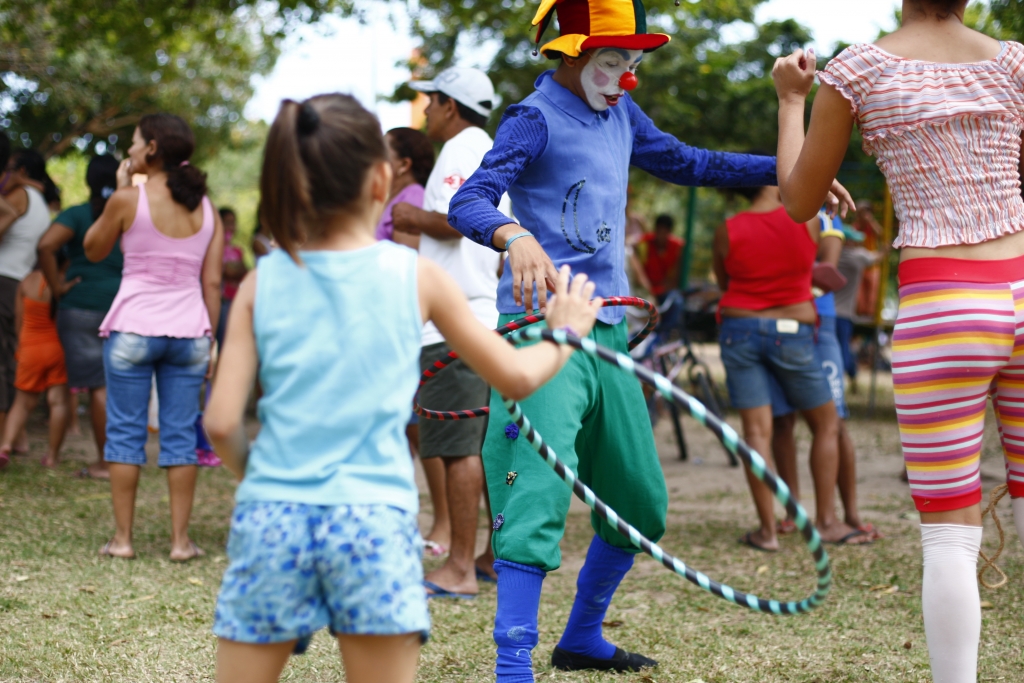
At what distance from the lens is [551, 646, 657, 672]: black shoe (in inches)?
140

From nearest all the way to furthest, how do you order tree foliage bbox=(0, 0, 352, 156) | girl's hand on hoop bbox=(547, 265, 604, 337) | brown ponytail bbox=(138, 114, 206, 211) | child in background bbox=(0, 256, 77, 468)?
girl's hand on hoop bbox=(547, 265, 604, 337), brown ponytail bbox=(138, 114, 206, 211), child in background bbox=(0, 256, 77, 468), tree foliage bbox=(0, 0, 352, 156)

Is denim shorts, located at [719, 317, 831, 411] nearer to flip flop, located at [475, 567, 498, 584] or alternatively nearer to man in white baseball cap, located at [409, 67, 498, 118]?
flip flop, located at [475, 567, 498, 584]

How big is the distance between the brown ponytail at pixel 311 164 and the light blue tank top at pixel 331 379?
0.09 meters

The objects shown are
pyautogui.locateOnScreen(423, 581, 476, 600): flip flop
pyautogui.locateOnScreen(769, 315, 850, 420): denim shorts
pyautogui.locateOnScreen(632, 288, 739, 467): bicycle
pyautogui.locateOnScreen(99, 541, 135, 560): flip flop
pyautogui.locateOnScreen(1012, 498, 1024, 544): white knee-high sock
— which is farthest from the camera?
pyautogui.locateOnScreen(632, 288, 739, 467): bicycle

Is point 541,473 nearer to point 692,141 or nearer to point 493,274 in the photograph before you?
point 493,274

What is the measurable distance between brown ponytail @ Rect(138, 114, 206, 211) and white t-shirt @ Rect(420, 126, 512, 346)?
3.97 ft

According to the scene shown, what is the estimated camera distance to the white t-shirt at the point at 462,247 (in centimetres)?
477

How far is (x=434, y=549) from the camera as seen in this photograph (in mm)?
5578

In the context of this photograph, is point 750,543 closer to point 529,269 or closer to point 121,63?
point 529,269

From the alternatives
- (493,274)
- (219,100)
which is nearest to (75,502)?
(493,274)

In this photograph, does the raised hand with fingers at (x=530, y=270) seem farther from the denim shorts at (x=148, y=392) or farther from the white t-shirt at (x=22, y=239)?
the white t-shirt at (x=22, y=239)

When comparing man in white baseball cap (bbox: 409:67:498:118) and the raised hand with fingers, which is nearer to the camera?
the raised hand with fingers

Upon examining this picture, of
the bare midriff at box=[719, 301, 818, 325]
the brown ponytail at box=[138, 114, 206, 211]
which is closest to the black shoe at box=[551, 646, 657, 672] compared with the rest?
the bare midriff at box=[719, 301, 818, 325]

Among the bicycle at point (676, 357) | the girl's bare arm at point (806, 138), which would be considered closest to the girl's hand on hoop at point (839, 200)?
the girl's bare arm at point (806, 138)
